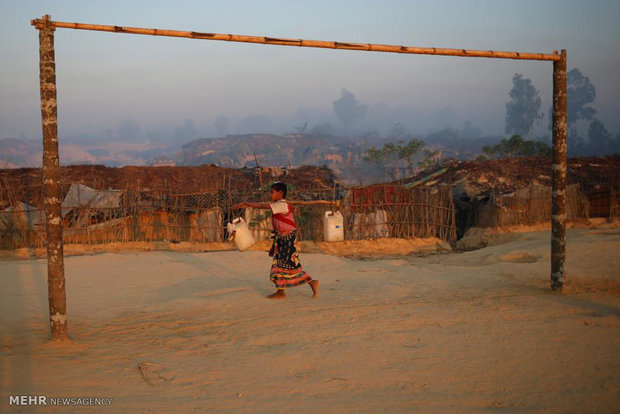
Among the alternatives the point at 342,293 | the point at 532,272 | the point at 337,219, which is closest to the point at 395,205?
the point at 337,219

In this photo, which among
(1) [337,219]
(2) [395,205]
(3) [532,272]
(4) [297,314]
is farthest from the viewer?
(2) [395,205]

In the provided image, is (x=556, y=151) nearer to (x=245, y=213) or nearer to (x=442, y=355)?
(x=442, y=355)

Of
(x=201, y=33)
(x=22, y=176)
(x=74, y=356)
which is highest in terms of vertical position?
(x=201, y=33)

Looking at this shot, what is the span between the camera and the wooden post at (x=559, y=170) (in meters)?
6.69

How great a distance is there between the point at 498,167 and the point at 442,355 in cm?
1559

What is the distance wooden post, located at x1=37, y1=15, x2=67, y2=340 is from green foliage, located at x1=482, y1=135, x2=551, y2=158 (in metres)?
23.4

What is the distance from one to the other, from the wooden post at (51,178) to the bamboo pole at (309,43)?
0.83 ft

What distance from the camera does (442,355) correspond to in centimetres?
443

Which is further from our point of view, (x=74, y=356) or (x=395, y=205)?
(x=395, y=205)

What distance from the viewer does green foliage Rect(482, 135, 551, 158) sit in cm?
2650

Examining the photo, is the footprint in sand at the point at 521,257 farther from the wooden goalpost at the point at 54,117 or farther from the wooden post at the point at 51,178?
the wooden post at the point at 51,178

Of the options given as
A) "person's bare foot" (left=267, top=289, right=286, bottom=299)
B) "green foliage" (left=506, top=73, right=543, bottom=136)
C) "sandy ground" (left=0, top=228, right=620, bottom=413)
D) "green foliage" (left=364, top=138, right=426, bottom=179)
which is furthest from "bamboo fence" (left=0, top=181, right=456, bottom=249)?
"green foliage" (left=506, top=73, right=543, bottom=136)

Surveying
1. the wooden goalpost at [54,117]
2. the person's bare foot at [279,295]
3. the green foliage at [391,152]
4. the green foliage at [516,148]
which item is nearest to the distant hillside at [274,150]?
the green foliage at [391,152]

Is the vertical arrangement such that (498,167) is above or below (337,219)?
above
